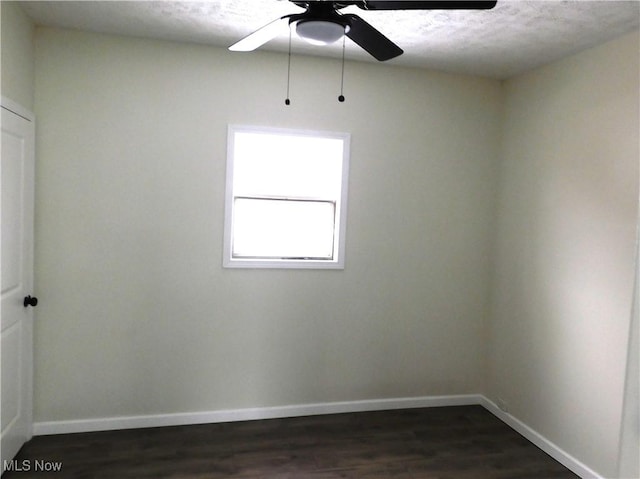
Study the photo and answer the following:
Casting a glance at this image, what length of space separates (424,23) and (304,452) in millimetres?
2792

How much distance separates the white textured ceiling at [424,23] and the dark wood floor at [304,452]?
2.71 m

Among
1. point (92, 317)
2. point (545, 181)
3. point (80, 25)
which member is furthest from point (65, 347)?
point (545, 181)

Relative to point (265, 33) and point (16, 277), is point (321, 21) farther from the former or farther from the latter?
point (16, 277)

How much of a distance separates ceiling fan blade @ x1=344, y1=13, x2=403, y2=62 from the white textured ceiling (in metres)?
0.47

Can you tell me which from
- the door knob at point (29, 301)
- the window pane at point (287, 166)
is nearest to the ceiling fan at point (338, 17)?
the window pane at point (287, 166)

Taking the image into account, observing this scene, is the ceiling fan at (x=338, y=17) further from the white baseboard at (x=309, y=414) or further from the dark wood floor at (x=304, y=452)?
the white baseboard at (x=309, y=414)

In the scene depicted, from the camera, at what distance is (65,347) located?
9.87ft

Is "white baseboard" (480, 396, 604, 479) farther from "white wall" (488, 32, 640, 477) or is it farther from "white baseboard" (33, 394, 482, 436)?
"white baseboard" (33, 394, 482, 436)

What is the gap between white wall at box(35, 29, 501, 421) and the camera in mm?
2975

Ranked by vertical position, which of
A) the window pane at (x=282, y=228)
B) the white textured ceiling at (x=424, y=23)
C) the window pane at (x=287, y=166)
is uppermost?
the white textured ceiling at (x=424, y=23)

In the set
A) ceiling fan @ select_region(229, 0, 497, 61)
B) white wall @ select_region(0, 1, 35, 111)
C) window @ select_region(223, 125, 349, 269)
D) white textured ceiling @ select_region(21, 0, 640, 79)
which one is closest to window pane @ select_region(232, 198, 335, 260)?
window @ select_region(223, 125, 349, 269)

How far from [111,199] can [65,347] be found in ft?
3.46

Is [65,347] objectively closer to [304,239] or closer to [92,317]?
[92,317]

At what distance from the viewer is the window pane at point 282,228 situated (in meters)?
3.34
